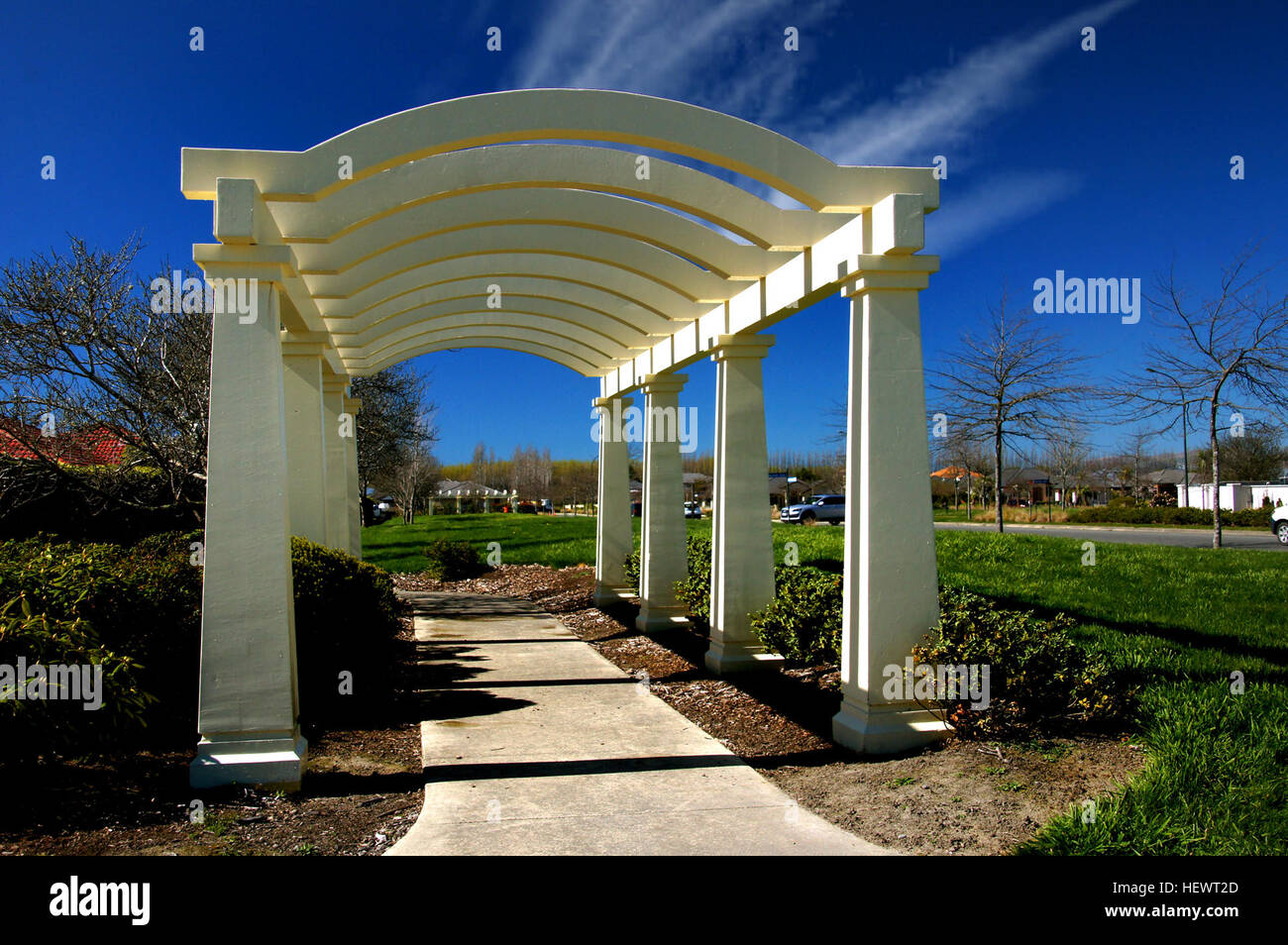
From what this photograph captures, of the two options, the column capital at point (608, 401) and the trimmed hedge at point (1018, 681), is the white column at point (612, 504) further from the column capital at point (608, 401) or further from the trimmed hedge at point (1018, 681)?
the trimmed hedge at point (1018, 681)

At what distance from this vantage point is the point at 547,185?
643cm

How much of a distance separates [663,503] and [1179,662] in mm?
5751

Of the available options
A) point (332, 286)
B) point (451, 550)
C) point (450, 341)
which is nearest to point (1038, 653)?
point (332, 286)

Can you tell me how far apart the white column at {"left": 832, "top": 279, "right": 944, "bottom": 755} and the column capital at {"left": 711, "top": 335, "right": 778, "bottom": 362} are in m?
2.45

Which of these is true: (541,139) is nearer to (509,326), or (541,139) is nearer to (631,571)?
(509,326)

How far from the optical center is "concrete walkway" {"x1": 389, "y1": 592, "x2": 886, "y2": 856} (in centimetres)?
437

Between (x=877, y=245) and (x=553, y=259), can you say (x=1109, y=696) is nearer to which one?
(x=877, y=245)

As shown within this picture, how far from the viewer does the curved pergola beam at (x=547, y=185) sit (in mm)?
5996

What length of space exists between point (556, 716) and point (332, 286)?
4.62 m

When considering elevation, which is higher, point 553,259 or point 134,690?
point 553,259

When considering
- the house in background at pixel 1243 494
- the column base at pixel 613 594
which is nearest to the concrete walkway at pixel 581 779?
the column base at pixel 613 594

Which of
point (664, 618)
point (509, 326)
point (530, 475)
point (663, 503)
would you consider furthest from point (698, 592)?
point (530, 475)

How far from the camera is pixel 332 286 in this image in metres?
8.21

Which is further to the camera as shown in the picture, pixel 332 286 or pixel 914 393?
pixel 332 286
